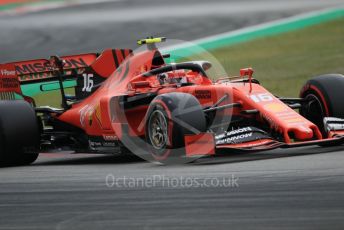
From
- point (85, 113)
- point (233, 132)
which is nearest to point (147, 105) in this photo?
point (85, 113)

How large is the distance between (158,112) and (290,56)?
12592 millimetres

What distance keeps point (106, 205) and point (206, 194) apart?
933 mm

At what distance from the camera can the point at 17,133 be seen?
41.8ft

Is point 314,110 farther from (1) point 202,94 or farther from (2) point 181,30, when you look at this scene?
(2) point 181,30

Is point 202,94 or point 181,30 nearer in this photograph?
point 202,94

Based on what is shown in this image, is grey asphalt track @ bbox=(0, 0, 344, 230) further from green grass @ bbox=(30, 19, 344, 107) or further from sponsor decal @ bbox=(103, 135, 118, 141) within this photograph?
green grass @ bbox=(30, 19, 344, 107)

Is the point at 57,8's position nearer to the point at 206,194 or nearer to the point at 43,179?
the point at 43,179

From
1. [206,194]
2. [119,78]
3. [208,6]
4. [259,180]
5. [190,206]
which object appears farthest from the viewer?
[208,6]

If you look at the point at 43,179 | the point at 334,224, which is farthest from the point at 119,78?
the point at 334,224

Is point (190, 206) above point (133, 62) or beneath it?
beneath

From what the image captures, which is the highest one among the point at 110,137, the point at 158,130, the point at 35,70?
the point at 35,70

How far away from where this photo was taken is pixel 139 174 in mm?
A: 10508

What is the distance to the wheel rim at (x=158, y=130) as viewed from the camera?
1142 centimetres

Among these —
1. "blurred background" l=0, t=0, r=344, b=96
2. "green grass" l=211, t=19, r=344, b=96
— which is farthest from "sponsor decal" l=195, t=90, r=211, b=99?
"blurred background" l=0, t=0, r=344, b=96
